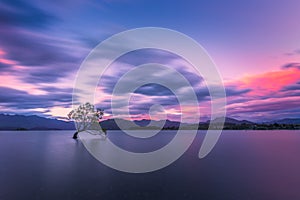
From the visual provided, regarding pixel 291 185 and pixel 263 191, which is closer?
pixel 263 191

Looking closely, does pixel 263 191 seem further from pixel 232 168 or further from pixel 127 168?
pixel 127 168

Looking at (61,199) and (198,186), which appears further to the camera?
(198,186)

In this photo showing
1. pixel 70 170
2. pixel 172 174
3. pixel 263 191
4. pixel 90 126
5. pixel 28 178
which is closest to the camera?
pixel 263 191

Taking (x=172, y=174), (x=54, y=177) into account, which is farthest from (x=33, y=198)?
(x=172, y=174)

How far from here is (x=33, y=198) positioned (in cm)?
2212

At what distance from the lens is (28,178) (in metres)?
30.8

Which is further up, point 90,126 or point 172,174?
point 90,126

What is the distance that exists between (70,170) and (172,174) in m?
15.0

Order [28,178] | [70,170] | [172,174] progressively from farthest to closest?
[70,170], [172,174], [28,178]

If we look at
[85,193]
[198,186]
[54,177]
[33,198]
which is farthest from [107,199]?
[54,177]

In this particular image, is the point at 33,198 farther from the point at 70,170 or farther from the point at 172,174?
the point at 172,174

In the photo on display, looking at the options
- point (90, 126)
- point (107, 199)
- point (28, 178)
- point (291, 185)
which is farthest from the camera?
point (90, 126)

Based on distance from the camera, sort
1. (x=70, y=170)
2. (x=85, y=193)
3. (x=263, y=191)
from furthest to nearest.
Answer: (x=70, y=170) < (x=263, y=191) < (x=85, y=193)

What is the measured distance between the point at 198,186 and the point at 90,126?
84.3m
